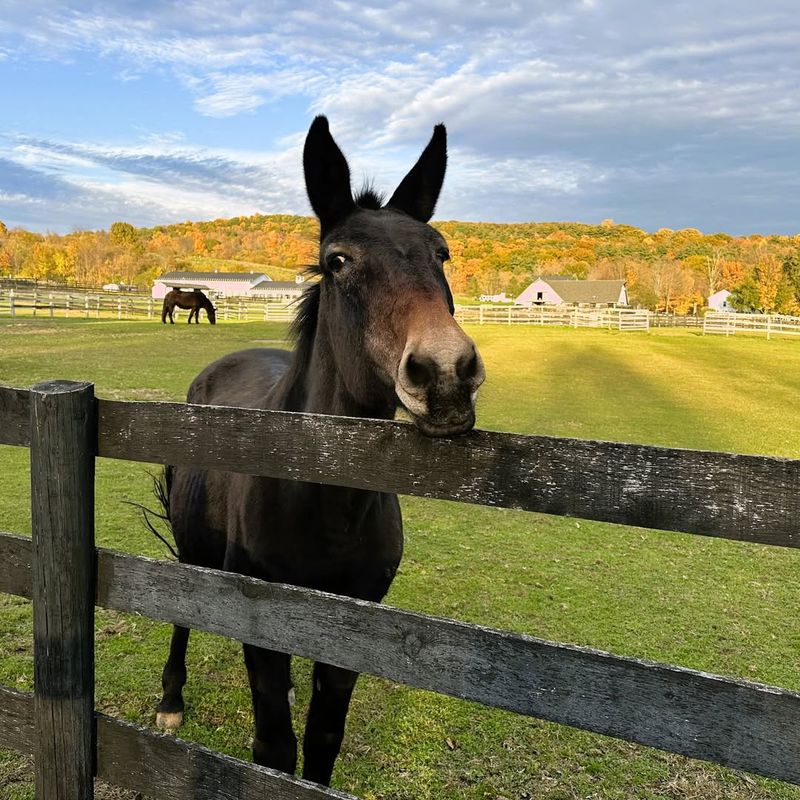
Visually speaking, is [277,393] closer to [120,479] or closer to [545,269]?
[120,479]

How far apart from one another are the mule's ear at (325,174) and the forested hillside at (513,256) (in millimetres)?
64825

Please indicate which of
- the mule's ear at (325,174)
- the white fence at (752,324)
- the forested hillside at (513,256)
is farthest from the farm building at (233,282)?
the mule's ear at (325,174)

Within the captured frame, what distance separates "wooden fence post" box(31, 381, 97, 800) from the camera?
6.42 ft

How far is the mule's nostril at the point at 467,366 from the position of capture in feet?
5.48

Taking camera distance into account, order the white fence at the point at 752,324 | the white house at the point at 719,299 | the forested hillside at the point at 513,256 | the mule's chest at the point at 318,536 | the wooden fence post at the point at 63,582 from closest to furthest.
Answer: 1. the wooden fence post at the point at 63,582
2. the mule's chest at the point at 318,536
3. the white fence at the point at 752,324
4. the forested hillside at the point at 513,256
5. the white house at the point at 719,299

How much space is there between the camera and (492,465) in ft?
5.26

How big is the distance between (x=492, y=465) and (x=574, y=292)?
3849 inches

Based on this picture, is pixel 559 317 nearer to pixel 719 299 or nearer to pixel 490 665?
pixel 490 665

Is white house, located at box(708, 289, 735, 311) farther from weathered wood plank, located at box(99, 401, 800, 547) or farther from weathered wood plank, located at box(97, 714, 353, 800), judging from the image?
weathered wood plank, located at box(97, 714, 353, 800)

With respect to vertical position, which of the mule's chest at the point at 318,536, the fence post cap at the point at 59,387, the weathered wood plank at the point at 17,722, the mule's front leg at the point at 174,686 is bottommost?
the mule's front leg at the point at 174,686

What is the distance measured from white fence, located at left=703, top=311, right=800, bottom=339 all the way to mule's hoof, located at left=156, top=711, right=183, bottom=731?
42108 millimetres

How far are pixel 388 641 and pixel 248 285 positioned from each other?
360ft

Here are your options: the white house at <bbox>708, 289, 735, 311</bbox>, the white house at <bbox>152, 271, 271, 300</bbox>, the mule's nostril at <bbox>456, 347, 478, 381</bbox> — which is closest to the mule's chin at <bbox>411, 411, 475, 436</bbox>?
the mule's nostril at <bbox>456, 347, 478, 381</bbox>

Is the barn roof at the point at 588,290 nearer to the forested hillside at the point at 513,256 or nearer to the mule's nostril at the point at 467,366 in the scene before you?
the forested hillside at the point at 513,256
